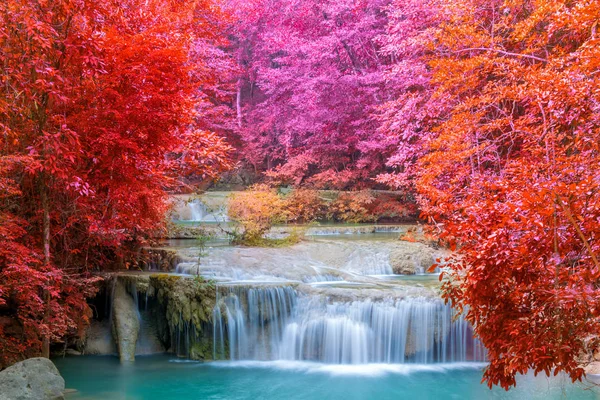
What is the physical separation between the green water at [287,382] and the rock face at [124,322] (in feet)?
Result: 0.70

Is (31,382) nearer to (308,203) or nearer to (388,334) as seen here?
(388,334)

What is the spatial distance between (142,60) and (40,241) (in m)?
2.67

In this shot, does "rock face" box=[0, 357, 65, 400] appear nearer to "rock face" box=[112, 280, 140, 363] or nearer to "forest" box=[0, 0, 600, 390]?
"forest" box=[0, 0, 600, 390]

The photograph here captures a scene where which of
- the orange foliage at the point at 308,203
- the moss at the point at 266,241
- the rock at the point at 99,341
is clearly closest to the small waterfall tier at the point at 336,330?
the rock at the point at 99,341

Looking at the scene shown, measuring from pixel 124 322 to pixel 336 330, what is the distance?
3.44m

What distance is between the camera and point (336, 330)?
8.33 metres

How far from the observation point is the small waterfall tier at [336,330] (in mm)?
8312

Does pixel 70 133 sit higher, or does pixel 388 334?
pixel 70 133

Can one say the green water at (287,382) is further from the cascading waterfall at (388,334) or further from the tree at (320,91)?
the tree at (320,91)

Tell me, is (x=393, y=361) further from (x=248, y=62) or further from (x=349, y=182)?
(x=248, y=62)

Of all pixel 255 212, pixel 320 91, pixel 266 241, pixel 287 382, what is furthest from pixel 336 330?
pixel 320 91

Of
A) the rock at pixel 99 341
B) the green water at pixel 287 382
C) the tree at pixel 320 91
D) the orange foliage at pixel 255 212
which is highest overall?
the tree at pixel 320 91

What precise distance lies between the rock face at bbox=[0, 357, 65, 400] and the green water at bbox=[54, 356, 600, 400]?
4.55 ft

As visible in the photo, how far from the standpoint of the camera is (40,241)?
22.4 ft
